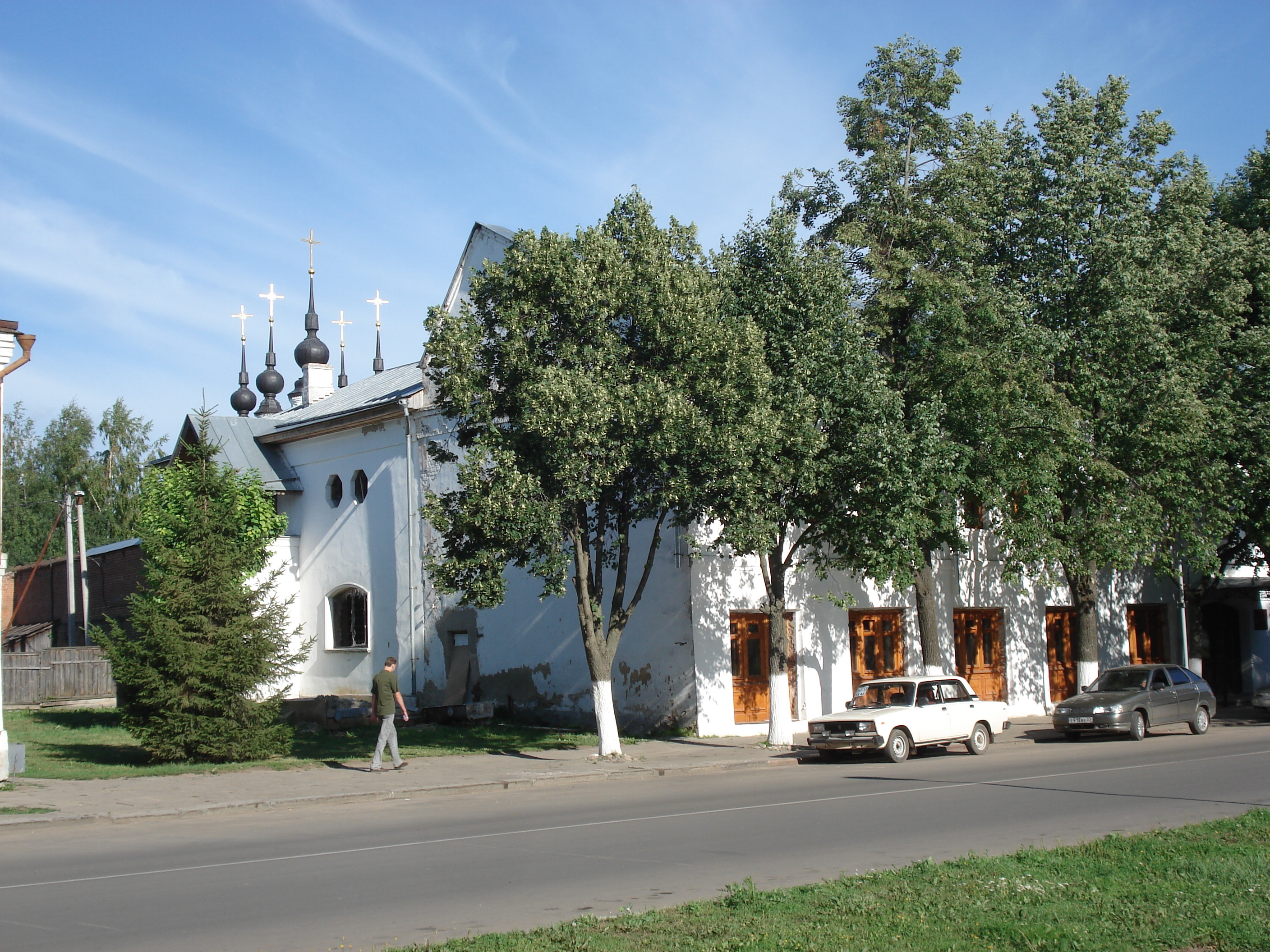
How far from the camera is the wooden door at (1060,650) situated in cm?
3117

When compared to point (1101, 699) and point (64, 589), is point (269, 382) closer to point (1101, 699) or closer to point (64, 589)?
point (64, 589)

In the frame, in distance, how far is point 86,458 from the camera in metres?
61.6

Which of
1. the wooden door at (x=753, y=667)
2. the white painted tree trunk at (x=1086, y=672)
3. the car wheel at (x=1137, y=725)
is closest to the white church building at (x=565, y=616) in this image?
the wooden door at (x=753, y=667)

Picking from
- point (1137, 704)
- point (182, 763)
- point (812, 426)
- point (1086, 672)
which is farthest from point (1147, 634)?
point (182, 763)

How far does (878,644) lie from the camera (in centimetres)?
2700

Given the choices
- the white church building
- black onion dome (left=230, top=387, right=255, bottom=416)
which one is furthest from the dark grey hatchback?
black onion dome (left=230, top=387, right=255, bottom=416)

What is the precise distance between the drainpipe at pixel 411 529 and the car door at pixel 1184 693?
57.9 ft

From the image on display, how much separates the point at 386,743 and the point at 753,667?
31.0ft

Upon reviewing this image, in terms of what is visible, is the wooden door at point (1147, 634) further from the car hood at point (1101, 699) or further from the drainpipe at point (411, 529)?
the drainpipe at point (411, 529)

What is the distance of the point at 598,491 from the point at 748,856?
9.56 m

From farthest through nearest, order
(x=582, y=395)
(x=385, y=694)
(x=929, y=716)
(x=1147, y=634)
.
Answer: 1. (x=1147, y=634)
2. (x=929, y=716)
3. (x=385, y=694)
4. (x=582, y=395)

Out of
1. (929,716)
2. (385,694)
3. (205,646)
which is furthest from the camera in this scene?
(929,716)

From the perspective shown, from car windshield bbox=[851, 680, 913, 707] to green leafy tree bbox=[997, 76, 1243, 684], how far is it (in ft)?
16.1

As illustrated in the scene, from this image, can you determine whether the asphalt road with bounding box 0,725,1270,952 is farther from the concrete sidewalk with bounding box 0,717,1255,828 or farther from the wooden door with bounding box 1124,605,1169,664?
the wooden door with bounding box 1124,605,1169,664
